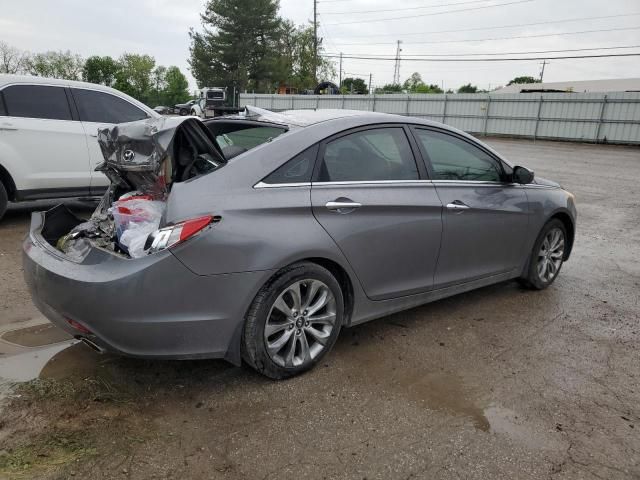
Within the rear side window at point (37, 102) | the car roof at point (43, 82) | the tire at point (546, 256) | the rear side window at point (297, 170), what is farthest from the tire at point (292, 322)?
the car roof at point (43, 82)

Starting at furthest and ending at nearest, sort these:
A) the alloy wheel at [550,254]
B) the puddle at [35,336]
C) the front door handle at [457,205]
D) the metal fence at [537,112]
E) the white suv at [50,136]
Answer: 1. the metal fence at [537,112]
2. the white suv at [50,136]
3. the alloy wheel at [550,254]
4. the front door handle at [457,205]
5. the puddle at [35,336]

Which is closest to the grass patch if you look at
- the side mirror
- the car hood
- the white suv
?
the car hood

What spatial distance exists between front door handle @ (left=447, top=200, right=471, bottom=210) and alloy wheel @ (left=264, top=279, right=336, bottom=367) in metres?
1.22

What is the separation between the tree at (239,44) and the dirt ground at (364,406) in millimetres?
52604

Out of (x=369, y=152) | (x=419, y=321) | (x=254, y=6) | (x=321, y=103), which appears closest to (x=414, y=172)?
(x=369, y=152)

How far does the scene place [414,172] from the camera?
379 cm

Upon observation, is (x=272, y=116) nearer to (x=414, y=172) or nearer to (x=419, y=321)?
(x=414, y=172)

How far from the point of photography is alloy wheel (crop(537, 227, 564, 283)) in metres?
4.98

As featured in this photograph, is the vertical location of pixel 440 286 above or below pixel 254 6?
below

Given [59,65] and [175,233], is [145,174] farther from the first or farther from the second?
[59,65]

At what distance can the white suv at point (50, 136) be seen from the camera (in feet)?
20.7

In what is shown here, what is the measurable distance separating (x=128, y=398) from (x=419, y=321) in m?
2.29

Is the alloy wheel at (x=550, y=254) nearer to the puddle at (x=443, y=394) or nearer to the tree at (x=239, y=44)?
the puddle at (x=443, y=394)

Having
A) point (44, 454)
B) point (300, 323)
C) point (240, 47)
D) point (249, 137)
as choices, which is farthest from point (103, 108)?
point (240, 47)
